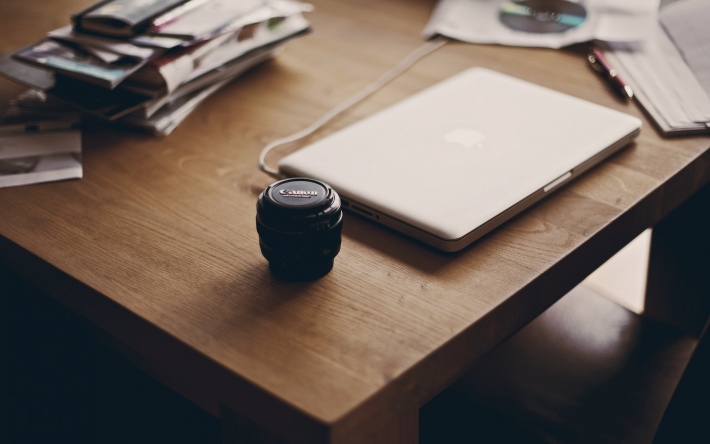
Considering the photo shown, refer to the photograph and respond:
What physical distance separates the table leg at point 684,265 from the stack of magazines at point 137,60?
2.54ft

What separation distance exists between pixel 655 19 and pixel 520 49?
0.24 m

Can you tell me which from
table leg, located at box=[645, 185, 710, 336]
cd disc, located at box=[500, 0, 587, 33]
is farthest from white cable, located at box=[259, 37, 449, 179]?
table leg, located at box=[645, 185, 710, 336]

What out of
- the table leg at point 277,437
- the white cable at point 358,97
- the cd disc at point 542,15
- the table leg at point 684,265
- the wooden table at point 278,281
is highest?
the cd disc at point 542,15

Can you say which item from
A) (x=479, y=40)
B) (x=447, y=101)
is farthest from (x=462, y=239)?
(x=479, y=40)

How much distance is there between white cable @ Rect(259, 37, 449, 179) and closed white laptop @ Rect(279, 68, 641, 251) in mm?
65

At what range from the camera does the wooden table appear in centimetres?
64

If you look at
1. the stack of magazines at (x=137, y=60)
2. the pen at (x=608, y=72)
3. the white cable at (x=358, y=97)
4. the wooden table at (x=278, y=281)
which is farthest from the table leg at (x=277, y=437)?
the pen at (x=608, y=72)

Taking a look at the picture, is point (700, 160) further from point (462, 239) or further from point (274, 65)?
point (274, 65)

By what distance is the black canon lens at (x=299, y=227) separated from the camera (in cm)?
70

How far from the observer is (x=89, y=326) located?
3.19 ft

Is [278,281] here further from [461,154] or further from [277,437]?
[461,154]

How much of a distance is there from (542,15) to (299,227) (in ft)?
2.72

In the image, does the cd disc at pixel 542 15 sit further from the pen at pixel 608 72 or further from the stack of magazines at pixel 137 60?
the stack of magazines at pixel 137 60

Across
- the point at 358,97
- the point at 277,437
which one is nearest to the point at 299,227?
the point at 277,437
